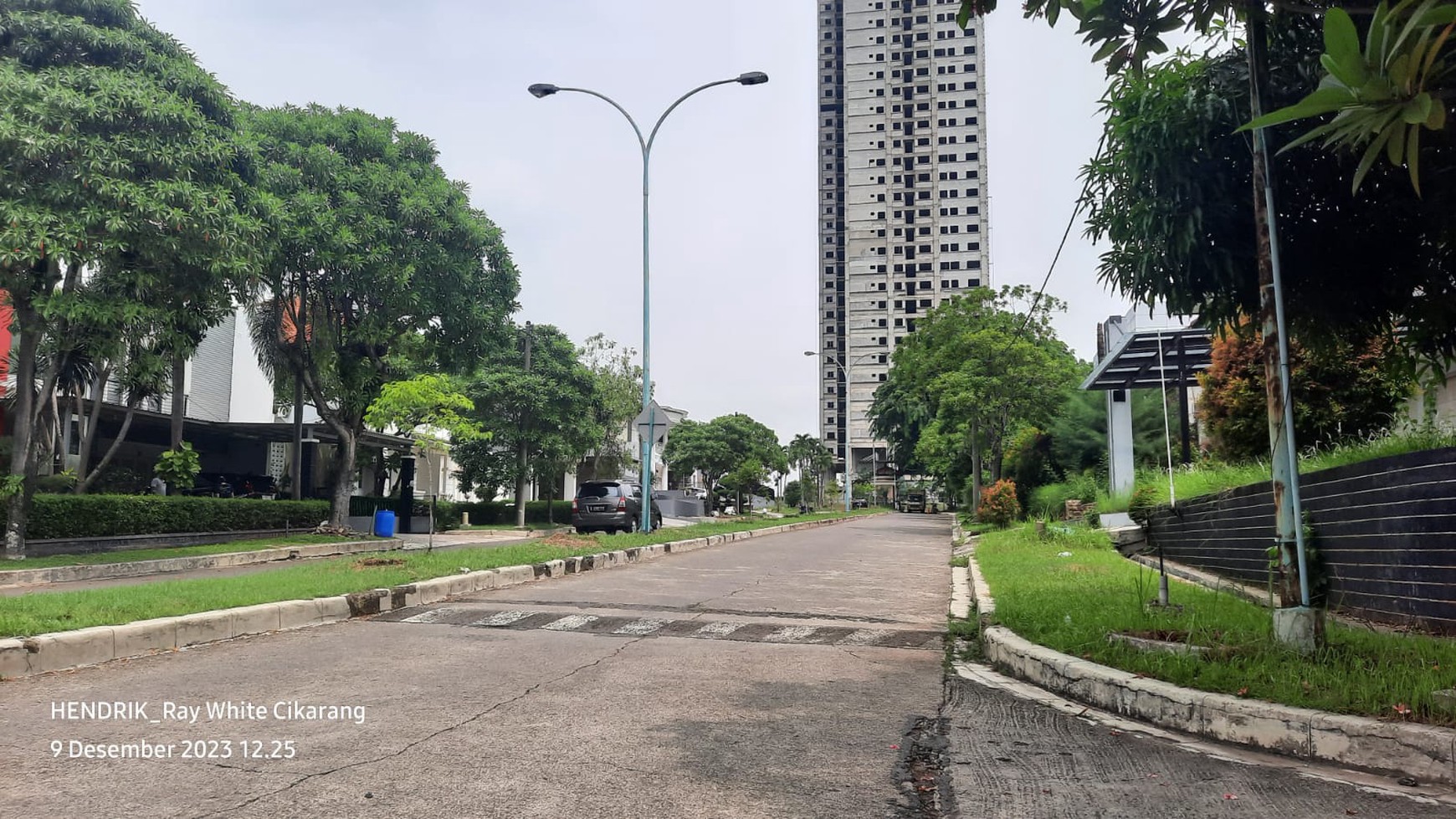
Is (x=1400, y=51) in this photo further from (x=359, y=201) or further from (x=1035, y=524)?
(x=359, y=201)

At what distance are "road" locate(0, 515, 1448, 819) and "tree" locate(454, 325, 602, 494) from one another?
29.2m

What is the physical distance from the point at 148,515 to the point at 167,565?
13.0 feet

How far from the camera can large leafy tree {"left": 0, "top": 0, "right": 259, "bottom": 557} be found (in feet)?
47.9

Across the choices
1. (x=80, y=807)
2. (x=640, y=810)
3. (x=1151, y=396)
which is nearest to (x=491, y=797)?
(x=640, y=810)

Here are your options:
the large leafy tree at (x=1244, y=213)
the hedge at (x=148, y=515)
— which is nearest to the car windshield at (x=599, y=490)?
the hedge at (x=148, y=515)

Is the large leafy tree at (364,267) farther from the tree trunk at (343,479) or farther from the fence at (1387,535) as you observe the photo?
the fence at (1387,535)

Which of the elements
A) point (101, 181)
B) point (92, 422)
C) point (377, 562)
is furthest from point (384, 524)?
point (377, 562)

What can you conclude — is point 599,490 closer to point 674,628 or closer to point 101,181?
point 101,181

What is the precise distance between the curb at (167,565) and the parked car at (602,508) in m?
6.59

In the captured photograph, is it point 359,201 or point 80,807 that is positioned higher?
point 359,201

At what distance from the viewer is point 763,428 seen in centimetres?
8525

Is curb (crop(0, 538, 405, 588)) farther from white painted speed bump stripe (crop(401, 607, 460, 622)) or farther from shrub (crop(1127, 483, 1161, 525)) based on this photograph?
shrub (crop(1127, 483, 1161, 525))

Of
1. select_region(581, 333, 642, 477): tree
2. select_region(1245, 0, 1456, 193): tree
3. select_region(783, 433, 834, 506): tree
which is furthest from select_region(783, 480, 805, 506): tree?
select_region(1245, 0, 1456, 193): tree

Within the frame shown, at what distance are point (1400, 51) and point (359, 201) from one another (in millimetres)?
23808
